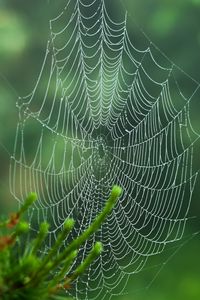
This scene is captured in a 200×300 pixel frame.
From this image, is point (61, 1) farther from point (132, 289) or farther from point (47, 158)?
point (132, 289)

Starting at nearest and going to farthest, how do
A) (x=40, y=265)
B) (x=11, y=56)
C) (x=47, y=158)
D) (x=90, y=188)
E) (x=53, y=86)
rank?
(x=40, y=265), (x=90, y=188), (x=47, y=158), (x=53, y=86), (x=11, y=56)

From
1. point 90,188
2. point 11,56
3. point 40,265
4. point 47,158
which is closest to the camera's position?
point 40,265

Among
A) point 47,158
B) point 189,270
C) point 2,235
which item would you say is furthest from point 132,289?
point 2,235

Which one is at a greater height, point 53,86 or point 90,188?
point 53,86

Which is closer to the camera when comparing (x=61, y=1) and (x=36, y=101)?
(x=36, y=101)

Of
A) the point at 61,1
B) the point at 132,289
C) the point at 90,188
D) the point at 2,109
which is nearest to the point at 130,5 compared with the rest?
the point at 61,1

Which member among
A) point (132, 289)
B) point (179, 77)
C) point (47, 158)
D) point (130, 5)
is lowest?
point (132, 289)

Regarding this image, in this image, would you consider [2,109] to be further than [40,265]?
Yes

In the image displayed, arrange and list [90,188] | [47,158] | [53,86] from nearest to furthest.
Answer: [90,188]
[47,158]
[53,86]

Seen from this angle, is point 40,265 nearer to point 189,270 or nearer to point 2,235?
point 2,235
